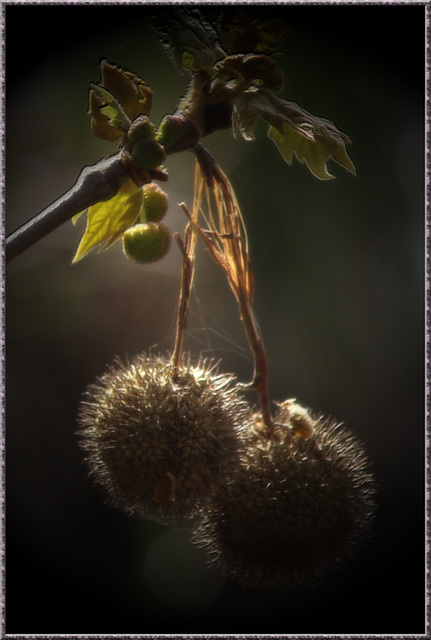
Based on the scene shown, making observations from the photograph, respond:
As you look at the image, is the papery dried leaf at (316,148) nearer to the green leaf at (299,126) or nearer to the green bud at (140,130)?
the green leaf at (299,126)

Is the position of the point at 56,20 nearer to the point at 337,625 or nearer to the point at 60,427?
the point at 60,427

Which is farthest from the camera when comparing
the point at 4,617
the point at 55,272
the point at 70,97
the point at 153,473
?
the point at 55,272

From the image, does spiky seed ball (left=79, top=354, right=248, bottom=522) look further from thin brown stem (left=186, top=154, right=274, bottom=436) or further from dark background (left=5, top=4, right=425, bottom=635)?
dark background (left=5, top=4, right=425, bottom=635)

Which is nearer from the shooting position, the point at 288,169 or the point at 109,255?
the point at 109,255

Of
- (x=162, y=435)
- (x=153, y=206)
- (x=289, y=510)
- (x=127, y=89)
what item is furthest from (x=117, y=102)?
(x=289, y=510)

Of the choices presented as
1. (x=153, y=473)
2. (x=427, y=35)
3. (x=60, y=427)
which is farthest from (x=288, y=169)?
(x=153, y=473)
